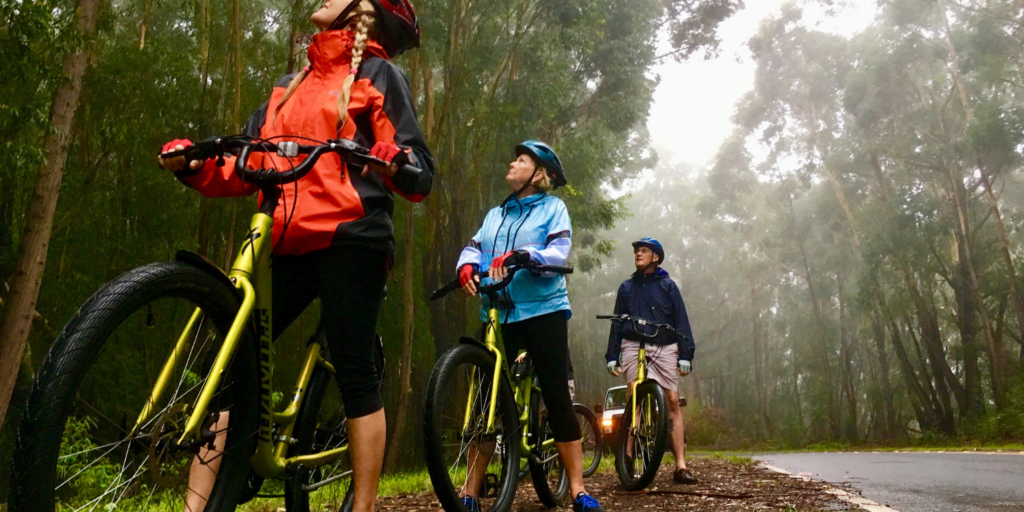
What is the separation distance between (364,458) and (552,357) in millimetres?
1561

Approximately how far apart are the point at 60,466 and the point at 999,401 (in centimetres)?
2157

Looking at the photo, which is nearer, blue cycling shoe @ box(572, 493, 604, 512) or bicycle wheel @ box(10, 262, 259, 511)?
bicycle wheel @ box(10, 262, 259, 511)

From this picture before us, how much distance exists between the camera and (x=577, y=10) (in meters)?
14.3

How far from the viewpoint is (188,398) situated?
6.28 feet

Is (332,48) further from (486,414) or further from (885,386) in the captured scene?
(885,386)

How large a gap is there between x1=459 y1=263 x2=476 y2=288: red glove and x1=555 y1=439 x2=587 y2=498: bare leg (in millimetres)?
994

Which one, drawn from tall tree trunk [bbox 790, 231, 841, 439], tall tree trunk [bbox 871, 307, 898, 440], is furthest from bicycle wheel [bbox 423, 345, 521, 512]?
tall tree trunk [bbox 790, 231, 841, 439]

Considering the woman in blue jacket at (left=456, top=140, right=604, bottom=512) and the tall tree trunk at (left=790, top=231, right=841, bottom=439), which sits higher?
the tall tree trunk at (left=790, top=231, right=841, bottom=439)

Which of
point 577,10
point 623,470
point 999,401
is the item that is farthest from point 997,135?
point 623,470

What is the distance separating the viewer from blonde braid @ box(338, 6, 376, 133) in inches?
94.0

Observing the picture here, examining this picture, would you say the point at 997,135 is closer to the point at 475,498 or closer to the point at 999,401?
the point at 999,401

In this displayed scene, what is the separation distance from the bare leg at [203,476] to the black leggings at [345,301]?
40cm

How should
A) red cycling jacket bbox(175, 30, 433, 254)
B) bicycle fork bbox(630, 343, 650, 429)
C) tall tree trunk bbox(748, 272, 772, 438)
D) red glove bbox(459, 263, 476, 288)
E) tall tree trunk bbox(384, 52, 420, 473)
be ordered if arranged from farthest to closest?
tall tree trunk bbox(748, 272, 772, 438), tall tree trunk bbox(384, 52, 420, 473), bicycle fork bbox(630, 343, 650, 429), red glove bbox(459, 263, 476, 288), red cycling jacket bbox(175, 30, 433, 254)

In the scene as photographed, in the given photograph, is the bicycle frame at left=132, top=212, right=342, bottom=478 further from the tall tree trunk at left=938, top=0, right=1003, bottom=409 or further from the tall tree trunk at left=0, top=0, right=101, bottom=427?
the tall tree trunk at left=938, top=0, right=1003, bottom=409
